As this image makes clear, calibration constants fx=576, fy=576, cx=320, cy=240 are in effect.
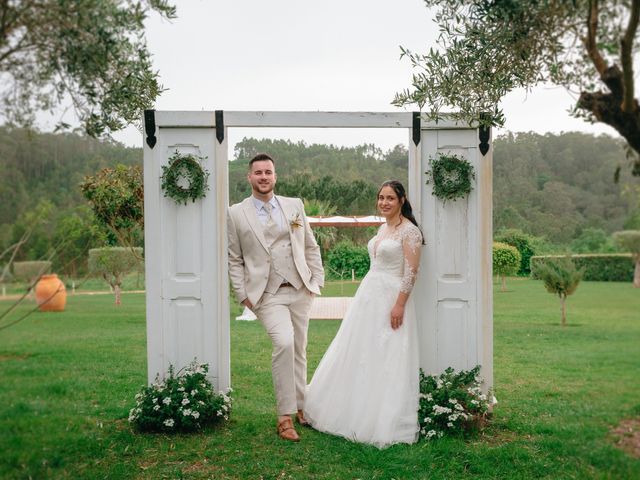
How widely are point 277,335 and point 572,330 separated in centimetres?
718

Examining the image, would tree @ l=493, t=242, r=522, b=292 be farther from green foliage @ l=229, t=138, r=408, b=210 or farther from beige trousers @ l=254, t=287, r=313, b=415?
beige trousers @ l=254, t=287, r=313, b=415

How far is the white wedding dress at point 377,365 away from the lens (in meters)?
3.97

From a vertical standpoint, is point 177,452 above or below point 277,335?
below

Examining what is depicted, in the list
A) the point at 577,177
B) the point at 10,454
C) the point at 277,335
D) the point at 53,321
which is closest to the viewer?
the point at 10,454

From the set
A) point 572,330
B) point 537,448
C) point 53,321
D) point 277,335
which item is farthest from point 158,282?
point 572,330

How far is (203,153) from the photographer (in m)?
4.37

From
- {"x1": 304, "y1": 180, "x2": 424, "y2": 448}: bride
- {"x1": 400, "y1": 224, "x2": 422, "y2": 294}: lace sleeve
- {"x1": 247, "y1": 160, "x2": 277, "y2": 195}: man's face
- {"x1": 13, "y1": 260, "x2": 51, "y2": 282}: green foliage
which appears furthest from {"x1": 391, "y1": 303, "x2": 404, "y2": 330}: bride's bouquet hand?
{"x1": 13, "y1": 260, "x2": 51, "y2": 282}: green foliage

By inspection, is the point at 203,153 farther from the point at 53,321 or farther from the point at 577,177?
the point at 53,321

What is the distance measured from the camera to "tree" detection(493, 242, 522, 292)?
1108 centimetres

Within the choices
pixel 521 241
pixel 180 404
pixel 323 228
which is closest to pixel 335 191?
pixel 323 228

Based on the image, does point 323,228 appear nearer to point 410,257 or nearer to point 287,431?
point 410,257

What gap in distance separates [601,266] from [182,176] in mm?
7232

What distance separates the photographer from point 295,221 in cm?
432

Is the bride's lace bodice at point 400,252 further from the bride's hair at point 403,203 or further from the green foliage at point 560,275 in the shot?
the green foliage at point 560,275
